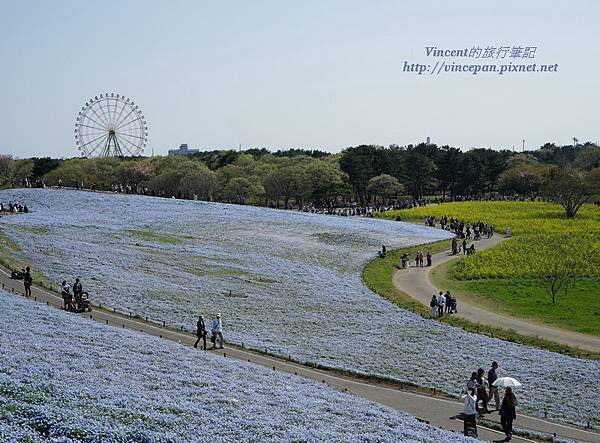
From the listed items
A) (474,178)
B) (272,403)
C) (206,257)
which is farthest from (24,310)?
(474,178)

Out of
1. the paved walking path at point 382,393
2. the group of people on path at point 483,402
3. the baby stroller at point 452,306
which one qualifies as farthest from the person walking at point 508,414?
the baby stroller at point 452,306

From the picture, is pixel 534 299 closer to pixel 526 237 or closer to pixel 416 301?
pixel 416 301

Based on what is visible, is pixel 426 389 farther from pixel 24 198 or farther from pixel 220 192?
pixel 220 192

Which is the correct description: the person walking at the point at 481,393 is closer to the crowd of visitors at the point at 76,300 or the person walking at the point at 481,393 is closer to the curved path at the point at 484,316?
the curved path at the point at 484,316

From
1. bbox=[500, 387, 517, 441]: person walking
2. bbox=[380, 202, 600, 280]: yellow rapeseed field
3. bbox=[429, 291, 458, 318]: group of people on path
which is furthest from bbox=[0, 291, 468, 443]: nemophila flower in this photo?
bbox=[380, 202, 600, 280]: yellow rapeseed field

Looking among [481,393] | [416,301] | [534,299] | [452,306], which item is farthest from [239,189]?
[481,393]
